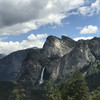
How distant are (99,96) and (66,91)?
2306 cm

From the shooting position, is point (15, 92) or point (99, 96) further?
point (99, 96)

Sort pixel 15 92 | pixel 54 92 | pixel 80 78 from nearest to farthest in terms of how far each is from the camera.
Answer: pixel 15 92 → pixel 80 78 → pixel 54 92

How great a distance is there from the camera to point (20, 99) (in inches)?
2552

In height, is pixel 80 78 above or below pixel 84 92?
above

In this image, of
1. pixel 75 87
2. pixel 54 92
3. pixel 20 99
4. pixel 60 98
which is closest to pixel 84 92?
pixel 75 87

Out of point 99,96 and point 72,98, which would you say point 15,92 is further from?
point 99,96

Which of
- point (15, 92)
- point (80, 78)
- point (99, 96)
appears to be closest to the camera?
point (15, 92)

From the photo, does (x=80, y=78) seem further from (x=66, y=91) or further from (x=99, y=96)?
(x=99, y=96)

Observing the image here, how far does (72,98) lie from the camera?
63094 mm

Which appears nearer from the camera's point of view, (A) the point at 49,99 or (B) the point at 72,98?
(B) the point at 72,98

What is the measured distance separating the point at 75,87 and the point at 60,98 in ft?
24.1

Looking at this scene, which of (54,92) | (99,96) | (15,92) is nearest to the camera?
(15,92)

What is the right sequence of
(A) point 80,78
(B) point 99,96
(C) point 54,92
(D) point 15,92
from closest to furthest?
(D) point 15,92 → (A) point 80,78 → (C) point 54,92 → (B) point 99,96

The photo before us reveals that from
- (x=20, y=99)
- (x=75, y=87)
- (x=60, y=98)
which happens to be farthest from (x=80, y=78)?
(x=20, y=99)
